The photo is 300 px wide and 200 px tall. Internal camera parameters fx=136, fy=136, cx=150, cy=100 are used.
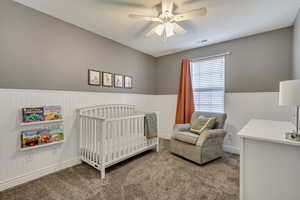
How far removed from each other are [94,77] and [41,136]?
4.29 feet

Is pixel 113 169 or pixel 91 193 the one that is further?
pixel 113 169

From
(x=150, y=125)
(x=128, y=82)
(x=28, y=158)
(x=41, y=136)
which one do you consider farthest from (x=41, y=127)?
(x=128, y=82)

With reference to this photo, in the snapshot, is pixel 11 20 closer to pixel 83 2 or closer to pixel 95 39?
pixel 83 2

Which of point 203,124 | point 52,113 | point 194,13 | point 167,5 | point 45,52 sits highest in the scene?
point 167,5

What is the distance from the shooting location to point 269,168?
1.17m

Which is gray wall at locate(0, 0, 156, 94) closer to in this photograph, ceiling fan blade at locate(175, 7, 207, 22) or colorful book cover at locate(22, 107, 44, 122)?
colorful book cover at locate(22, 107, 44, 122)

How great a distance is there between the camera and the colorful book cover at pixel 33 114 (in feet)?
6.02

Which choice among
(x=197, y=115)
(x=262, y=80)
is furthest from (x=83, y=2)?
(x=262, y=80)

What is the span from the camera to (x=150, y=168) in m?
2.27

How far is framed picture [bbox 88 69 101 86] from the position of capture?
104 inches

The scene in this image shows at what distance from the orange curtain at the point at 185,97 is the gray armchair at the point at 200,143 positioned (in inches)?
20.0

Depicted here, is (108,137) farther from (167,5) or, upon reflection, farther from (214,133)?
(167,5)

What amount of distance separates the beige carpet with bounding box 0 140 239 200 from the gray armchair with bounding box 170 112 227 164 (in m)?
0.16

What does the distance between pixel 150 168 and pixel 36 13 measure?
2.94 metres
